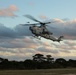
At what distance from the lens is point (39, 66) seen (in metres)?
141

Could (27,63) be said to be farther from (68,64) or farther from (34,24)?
(34,24)

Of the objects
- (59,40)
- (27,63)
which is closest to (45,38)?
(59,40)

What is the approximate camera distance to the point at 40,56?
191000mm

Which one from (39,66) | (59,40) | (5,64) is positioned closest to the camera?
(59,40)

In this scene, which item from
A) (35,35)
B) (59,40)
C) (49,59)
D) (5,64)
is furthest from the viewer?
(49,59)

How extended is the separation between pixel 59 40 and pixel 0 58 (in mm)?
88856

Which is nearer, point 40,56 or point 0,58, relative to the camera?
point 0,58

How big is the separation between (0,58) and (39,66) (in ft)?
125

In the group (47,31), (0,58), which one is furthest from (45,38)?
(0,58)

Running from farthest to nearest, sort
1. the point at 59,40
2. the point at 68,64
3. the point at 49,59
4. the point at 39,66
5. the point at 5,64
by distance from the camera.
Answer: the point at 49,59, the point at 68,64, the point at 5,64, the point at 39,66, the point at 59,40

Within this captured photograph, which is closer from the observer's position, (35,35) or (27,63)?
(35,35)

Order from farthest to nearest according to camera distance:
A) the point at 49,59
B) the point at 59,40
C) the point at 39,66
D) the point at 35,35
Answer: the point at 49,59 → the point at 39,66 → the point at 59,40 → the point at 35,35

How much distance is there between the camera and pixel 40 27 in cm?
8162

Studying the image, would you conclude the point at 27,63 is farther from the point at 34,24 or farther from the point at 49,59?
the point at 34,24
